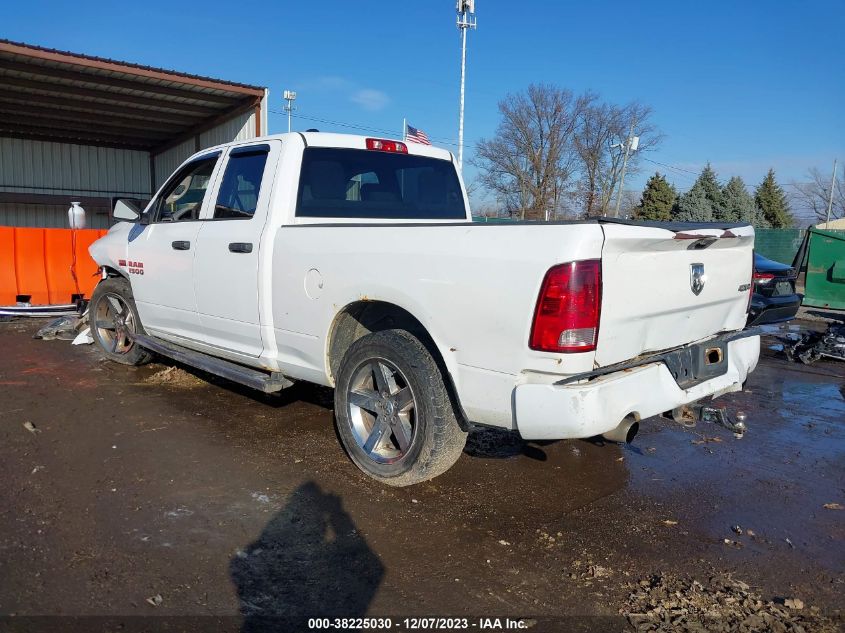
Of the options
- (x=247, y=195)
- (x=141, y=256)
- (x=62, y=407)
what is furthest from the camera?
(x=141, y=256)

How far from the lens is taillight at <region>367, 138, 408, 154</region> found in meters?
5.06

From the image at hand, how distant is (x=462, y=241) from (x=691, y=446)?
2.72 metres

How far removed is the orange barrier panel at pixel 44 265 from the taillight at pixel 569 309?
9357 mm

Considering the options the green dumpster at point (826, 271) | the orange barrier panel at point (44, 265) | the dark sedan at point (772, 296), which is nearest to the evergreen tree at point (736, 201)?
the green dumpster at point (826, 271)

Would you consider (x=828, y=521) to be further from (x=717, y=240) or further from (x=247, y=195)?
(x=247, y=195)

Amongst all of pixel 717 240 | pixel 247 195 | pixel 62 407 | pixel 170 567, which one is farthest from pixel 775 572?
pixel 62 407

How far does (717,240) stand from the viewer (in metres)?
3.64

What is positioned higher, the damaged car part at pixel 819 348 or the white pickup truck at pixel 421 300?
the white pickup truck at pixel 421 300

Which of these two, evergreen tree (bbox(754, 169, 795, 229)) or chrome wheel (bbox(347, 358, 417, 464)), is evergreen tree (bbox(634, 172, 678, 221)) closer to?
evergreen tree (bbox(754, 169, 795, 229))

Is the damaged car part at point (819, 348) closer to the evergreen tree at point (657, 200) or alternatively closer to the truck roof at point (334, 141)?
the truck roof at point (334, 141)

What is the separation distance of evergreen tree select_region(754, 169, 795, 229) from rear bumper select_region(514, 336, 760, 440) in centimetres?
4703

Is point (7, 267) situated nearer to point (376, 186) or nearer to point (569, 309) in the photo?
point (376, 186)

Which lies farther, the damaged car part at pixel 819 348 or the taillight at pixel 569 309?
the damaged car part at pixel 819 348

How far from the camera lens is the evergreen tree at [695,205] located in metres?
39.5
